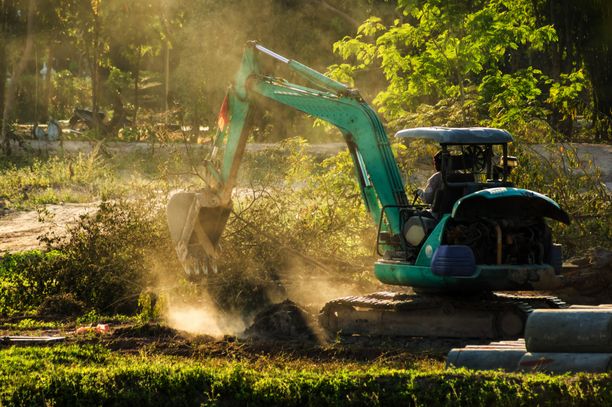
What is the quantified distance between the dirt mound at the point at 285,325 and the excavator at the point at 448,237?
0.91 ft

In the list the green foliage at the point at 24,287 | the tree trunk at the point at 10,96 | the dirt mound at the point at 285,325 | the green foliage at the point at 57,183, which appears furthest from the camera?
the tree trunk at the point at 10,96

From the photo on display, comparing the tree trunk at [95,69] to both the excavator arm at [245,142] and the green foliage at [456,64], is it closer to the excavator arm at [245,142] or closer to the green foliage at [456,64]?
the green foliage at [456,64]

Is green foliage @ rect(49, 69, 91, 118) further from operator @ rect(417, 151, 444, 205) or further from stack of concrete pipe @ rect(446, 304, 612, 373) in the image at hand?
stack of concrete pipe @ rect(446, 304, 612, 373)

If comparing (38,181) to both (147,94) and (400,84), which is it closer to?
(400,84)

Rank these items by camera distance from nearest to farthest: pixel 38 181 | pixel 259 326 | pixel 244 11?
1. pixel 259 326
2. pixel 38 181
3. pixel 244 11

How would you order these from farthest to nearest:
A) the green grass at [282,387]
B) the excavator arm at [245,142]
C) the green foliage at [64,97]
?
the green foliage at [64,97] < the excavator arm at [245,142] < the green grass at [282,387]

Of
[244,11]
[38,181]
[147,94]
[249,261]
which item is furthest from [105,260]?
[147,94]

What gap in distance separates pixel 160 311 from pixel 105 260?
1.97 metres

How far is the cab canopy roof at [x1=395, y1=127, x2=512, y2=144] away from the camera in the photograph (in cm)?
1397

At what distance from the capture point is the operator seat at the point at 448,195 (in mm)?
14164

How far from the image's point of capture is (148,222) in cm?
1920

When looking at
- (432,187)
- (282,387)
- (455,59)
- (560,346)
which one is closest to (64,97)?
(455,59)

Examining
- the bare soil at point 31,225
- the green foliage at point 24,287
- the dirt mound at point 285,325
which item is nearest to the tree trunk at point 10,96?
the bare soil at point 31,225

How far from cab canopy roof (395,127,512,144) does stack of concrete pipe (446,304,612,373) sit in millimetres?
3270
